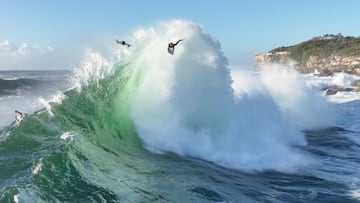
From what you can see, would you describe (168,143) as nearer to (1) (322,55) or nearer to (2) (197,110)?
(2) (197,110)

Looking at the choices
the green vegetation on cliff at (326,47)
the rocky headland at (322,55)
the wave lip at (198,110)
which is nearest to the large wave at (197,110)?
the wave lip at (198,110)

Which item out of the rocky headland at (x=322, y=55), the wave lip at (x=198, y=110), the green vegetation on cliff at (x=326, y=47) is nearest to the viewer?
the wave lip at (x=198, y=110)

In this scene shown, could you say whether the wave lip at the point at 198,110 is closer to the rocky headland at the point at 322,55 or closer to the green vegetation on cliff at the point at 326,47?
the rocky headland at the point at 322,55

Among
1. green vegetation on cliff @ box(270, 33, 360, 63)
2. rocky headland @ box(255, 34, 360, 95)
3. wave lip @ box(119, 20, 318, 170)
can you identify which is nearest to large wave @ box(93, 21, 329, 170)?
wave lip @ box(119, 20, 318, 170)

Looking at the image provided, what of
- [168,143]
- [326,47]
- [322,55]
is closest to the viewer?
[168,143]

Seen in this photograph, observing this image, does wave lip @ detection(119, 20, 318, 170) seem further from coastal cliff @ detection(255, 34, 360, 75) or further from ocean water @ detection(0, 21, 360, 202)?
coastal cliff @ detection(255, 34, 360, 75)

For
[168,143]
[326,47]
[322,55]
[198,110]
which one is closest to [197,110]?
[198,110]
